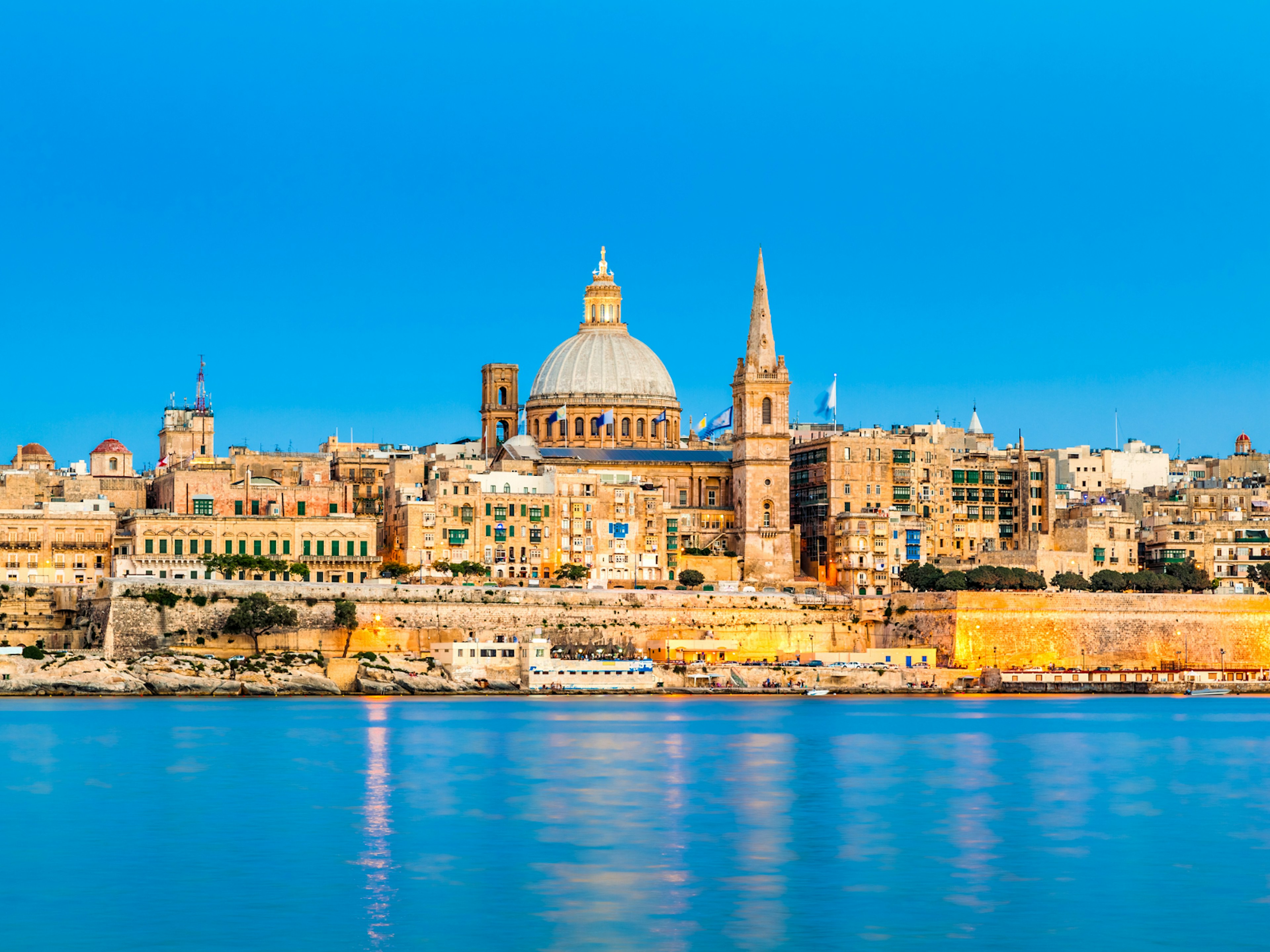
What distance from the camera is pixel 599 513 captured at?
8262 cm

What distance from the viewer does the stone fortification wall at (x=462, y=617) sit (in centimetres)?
7044

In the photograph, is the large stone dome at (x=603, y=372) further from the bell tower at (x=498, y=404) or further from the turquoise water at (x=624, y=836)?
the turquoise water at (x=624, y=836)

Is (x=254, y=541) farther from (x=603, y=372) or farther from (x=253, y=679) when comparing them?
(x=603, y=372)

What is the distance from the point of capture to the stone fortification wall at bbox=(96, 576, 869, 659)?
231 feet

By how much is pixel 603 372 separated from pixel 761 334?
992 cm

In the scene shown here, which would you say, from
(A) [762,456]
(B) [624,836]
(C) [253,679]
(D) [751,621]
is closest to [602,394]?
(A) [762,456]

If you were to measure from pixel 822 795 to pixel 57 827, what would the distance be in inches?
491

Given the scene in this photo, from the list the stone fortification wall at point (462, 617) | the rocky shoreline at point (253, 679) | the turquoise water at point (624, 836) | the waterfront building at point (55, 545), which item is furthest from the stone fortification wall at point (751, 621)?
the turquoise water at point (624, 836)

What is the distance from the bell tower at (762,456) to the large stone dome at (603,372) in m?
8.17

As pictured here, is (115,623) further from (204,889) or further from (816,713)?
(204,889)

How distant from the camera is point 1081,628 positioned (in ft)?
254

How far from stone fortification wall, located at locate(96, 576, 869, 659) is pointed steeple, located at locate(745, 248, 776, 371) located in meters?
12.4

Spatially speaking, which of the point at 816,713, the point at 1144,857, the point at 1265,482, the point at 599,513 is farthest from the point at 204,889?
the point at 1265,482

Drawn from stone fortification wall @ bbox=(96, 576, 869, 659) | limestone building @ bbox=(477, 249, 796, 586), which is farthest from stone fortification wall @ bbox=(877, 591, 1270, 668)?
limestone building @ bbox=(477, 249, 796, 586)
